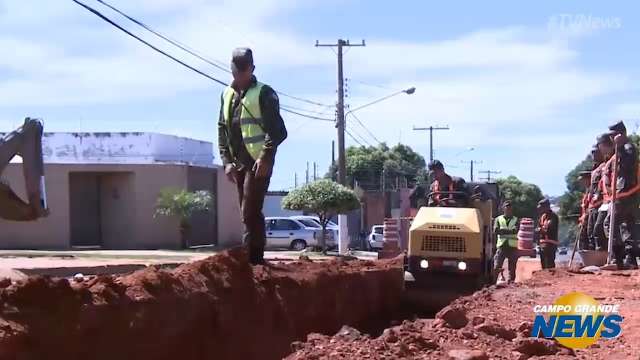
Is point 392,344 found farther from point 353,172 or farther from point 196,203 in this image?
point 353,172

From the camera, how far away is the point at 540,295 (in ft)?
26.0

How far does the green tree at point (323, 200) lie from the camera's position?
29516 millimetres

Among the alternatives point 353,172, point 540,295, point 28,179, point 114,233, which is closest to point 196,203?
point 114,233

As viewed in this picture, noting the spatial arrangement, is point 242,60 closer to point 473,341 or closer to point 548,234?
point 473,341

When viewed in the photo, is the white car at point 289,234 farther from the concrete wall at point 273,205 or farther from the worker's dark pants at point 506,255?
the concrete wall at point 273,205

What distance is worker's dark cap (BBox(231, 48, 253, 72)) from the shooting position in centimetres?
716

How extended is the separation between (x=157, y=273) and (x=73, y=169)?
2817 centimetres

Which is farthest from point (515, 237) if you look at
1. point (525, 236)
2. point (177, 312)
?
point (177, 312)

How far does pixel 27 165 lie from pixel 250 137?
463 cm

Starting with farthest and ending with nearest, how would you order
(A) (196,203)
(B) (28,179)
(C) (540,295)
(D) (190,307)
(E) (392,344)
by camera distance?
(A) (196,203) < (B) (28,179) < (C) (540,295) < (D) (190,307) < (E) (392,344)

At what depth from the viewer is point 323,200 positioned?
29.5 m

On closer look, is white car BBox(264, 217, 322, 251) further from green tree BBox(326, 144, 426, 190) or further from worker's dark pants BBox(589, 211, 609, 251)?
green tree BBox(326, 144, 426, 190)

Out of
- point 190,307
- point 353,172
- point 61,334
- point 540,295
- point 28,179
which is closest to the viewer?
point 61,334

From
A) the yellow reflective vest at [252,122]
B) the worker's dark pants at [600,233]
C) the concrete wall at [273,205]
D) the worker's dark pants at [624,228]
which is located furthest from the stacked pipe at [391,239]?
the concrete wall at [273,205]
